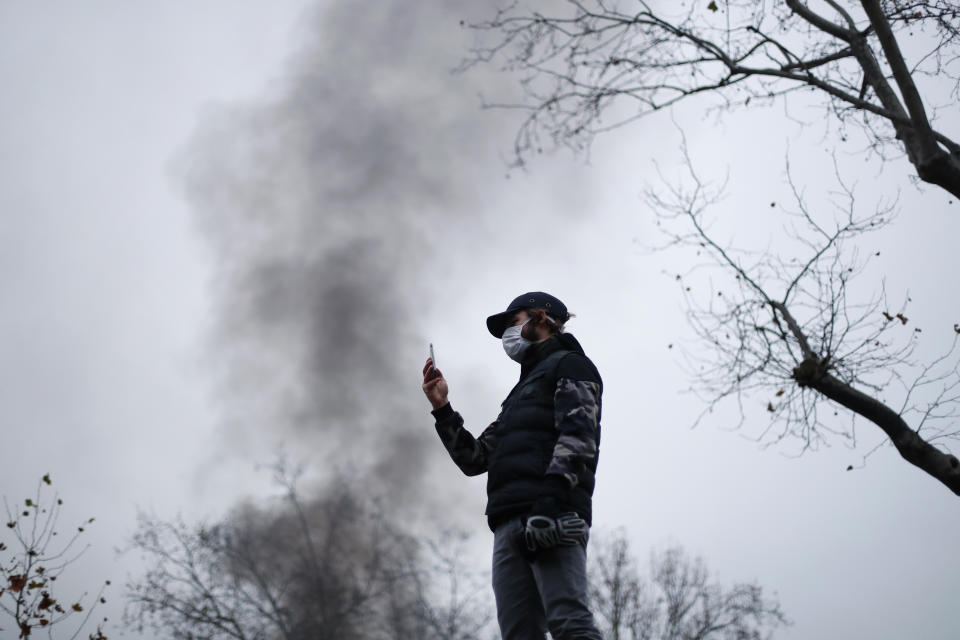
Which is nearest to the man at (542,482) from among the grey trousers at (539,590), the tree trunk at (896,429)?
the grey trousers at (539,590)

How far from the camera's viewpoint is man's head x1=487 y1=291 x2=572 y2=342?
3.70 meters

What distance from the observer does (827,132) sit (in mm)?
5906

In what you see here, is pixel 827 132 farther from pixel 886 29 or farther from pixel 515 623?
pixel 515 623

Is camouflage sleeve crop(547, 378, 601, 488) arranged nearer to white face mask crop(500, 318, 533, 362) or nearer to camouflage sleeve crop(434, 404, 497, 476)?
white face mask crop(500, 318, 533, 362)

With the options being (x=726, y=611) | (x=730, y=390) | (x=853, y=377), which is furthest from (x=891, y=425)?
(x=726, y=611)

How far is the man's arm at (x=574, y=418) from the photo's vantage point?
119 inches

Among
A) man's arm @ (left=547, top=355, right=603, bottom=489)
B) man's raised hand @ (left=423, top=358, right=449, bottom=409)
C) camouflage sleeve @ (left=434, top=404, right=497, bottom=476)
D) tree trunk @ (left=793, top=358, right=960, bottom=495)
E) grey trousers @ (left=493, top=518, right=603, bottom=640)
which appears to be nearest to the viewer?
grey trousers @ (left=493, top=518, right=603, bottom=640)

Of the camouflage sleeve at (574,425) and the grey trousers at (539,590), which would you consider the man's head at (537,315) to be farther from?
the grey trousers at (539,590)

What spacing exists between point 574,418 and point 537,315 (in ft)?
2.43

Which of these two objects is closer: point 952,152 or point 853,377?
point 952,152

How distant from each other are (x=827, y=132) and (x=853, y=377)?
6.09 ft

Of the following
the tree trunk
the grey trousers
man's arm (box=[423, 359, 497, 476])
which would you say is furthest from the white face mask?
the tree trunk

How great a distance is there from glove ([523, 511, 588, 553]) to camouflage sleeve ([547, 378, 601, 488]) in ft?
0.47

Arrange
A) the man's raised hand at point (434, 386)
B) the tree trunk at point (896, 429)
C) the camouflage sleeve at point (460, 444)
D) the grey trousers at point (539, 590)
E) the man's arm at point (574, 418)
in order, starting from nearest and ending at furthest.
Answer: the grey trousers at point (539, 590) → the man's arm at point (574, 418) → the camouflage sleeve at point (460, 444) → the man's raised hand at point (434, 386) → the tree trunk at point (896, 429)
